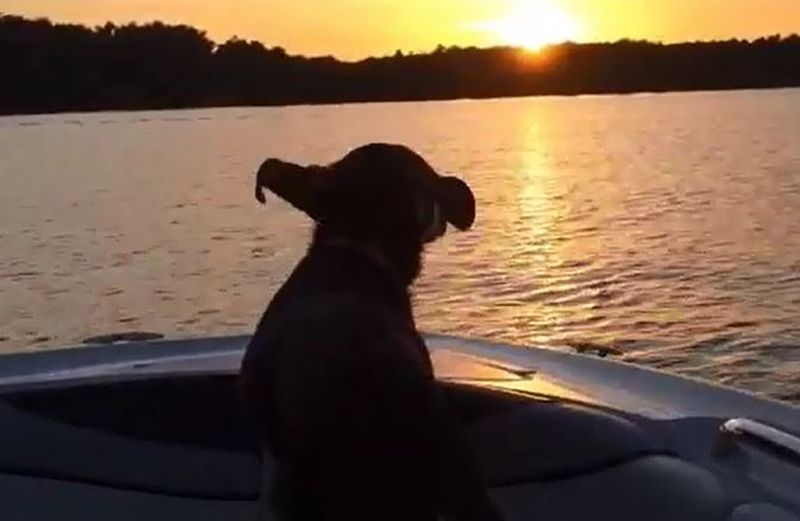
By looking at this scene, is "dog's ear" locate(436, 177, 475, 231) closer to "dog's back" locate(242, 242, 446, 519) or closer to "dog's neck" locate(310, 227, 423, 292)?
"dog's neck" locate(310, 227, 423, 292)

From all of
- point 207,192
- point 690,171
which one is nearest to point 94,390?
point 207,192

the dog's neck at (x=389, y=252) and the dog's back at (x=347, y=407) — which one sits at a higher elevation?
the dog's neck at (x=389, y=252)

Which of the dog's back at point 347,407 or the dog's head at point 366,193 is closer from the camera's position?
the dog's back at point 347,407

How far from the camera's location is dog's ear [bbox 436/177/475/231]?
4.11 meters

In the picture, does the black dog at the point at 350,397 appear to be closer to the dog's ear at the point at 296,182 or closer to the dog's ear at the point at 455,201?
the dog's ear at the point at 296,182

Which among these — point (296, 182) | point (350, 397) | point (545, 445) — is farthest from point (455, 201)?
point (545, 445)

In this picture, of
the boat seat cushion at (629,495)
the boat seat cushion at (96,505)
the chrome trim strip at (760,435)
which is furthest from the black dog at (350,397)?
the chrome trim strip at (760,435)

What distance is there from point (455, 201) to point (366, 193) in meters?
0.29

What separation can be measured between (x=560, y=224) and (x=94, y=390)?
104 feet

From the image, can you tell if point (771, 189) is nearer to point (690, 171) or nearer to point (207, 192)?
point (690, 171)

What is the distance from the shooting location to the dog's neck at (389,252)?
3.89 m

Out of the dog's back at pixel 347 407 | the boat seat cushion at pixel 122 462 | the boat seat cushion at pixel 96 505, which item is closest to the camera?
the dog's back at pixel 347 407

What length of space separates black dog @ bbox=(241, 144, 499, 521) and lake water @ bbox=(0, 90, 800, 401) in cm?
1083

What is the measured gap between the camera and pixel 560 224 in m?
36.6
